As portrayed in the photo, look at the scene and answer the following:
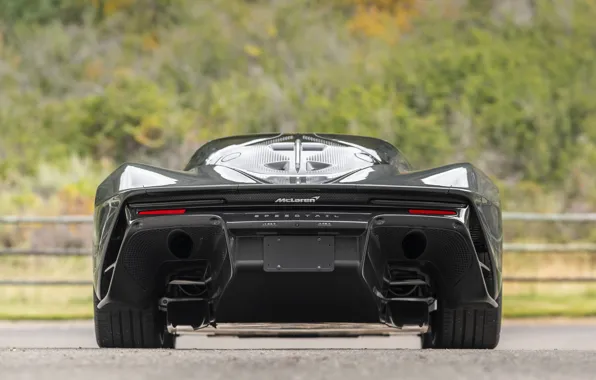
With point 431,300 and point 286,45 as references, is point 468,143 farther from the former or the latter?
point 431,300

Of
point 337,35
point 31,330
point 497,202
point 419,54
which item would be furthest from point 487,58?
point 497,202

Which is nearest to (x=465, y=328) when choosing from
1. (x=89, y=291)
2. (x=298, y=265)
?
(x=298, y=265)

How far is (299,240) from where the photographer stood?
6.07 metres

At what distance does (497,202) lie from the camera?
6.55m

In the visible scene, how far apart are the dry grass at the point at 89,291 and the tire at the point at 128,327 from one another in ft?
21.7

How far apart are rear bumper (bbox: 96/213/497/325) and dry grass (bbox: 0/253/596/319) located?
7111 millimetres

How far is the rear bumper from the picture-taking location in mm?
6059

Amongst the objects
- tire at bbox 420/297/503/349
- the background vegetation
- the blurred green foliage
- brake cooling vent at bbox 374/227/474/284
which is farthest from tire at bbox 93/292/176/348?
the blurred green foliage

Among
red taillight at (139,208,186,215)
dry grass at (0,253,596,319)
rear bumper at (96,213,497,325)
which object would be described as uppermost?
red taillight at (139,208,186,215)

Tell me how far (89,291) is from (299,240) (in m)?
10.8

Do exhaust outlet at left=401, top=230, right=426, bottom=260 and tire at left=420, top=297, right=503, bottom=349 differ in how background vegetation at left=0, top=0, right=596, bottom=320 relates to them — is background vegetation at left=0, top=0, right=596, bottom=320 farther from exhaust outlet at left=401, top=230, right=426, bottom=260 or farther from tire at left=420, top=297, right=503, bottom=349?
exhaust outlet at left=401, top=230, right=426, bottom=260

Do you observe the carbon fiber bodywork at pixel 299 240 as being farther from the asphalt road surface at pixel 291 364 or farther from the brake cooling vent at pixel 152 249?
the asphalt road surface at pixel 291 364

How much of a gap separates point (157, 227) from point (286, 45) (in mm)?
33920

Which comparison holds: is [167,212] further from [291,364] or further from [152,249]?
[291,364]
